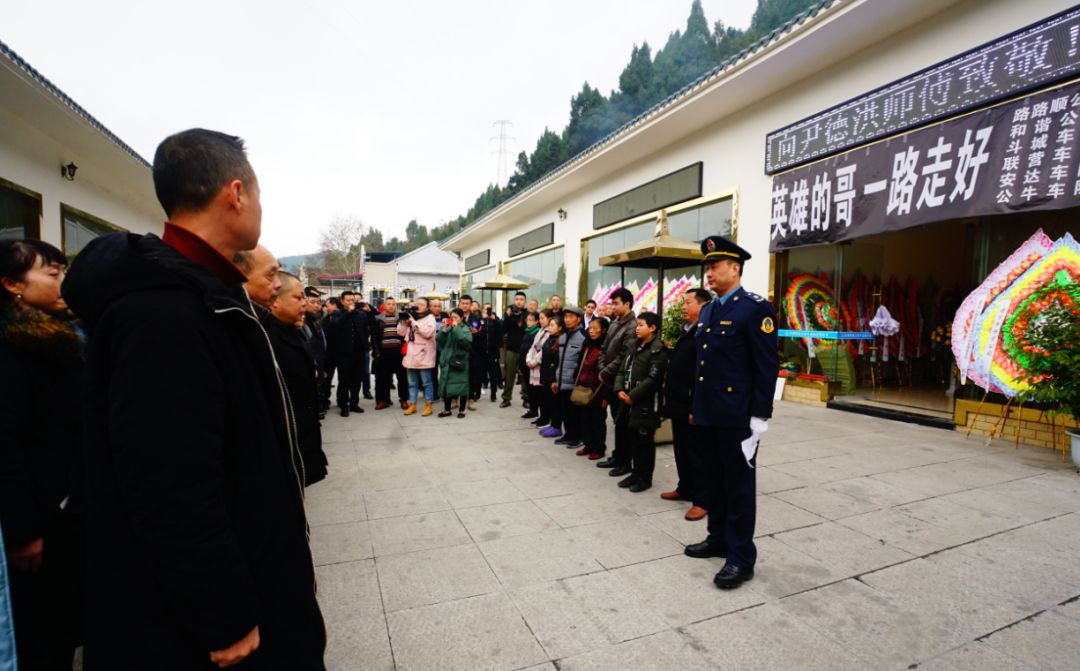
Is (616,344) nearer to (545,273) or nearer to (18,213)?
(18,213)

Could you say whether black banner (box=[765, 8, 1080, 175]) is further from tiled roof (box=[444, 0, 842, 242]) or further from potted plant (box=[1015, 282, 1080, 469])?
potted plant (box=[1015, 282, 1080, 469])

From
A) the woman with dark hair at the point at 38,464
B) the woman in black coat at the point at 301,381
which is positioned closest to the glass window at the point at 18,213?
the woman in black coat at the point at 301,381

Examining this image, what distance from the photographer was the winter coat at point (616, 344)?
197 inches

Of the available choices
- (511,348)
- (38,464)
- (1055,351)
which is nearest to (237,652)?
(38,464)

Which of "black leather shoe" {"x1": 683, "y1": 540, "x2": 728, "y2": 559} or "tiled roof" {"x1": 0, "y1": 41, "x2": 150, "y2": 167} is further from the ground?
"tiled roof" {"x1": 0, "y1": 41, "x2": 150, "y2": 167}

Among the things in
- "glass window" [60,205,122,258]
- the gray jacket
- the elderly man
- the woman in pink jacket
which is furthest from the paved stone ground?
"glass window" [60,205,122,258]

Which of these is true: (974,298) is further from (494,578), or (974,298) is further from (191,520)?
(191,520)

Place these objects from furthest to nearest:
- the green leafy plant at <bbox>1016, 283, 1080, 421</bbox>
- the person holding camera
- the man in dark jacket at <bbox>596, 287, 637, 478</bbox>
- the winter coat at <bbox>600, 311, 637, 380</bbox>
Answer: the person holding camera
the winter coat at <bbox>600, 311, 637, 380</bbox>
the man in dark jacket at <bbox>596, 287, 637, 478</bbox>
the green leafy plant at <bbox>1016, 283, 1080, 421</bbox>

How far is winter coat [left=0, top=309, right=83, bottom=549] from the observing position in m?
1.60

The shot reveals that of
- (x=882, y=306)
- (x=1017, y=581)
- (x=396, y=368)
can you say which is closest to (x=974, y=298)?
(x=882, y=306)

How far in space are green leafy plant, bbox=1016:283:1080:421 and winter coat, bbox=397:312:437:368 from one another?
6733 mm

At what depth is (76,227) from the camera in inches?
388

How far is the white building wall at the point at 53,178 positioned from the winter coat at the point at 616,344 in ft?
28.7

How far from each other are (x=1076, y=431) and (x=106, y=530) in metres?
7.05
